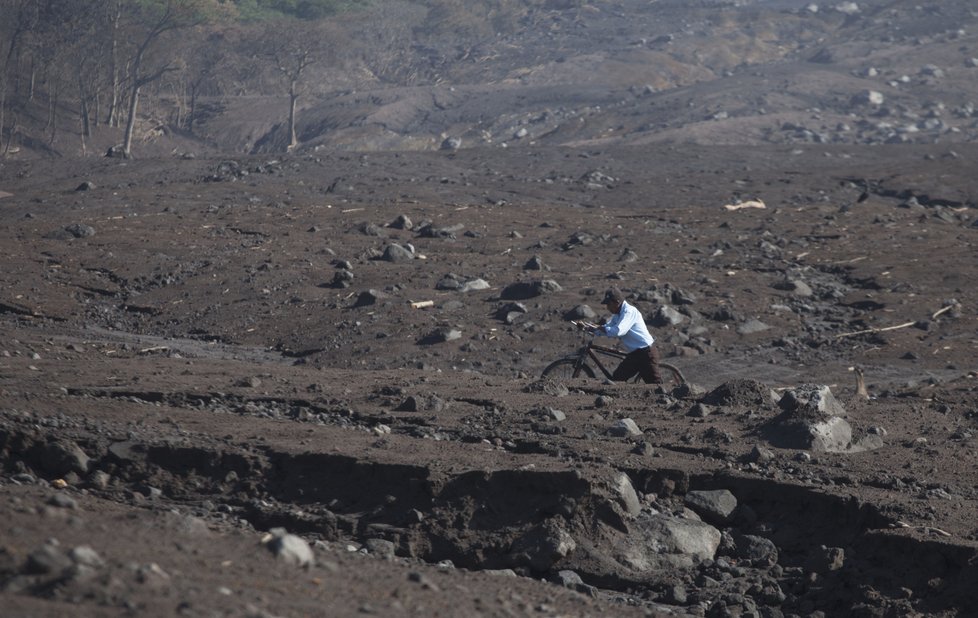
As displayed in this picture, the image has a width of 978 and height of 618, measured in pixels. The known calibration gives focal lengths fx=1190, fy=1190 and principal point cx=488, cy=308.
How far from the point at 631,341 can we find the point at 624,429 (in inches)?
91.2

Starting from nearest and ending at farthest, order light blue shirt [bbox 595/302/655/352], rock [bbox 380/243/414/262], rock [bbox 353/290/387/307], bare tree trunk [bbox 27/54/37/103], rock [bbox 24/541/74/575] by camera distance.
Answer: rock [bbox 24/541/74/575] < light blue shirt [bbox 595/302/655/352] < rock [bbox 353/290/387/307] < rock [bbox 380/243/414/262] < bare tree trunk [bbox 27/54/37/103]

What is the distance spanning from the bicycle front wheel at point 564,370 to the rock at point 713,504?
367 centimetres

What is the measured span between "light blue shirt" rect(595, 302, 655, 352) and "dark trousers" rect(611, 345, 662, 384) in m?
0.06

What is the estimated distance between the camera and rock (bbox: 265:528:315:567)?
4.51 metres

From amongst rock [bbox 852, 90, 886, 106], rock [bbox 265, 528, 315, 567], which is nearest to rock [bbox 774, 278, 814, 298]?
rock [bbox 265, 528, 315, 567]

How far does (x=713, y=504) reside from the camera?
702 centimetres

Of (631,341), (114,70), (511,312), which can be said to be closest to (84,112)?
(114,70)

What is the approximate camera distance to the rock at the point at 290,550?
4.51 meters

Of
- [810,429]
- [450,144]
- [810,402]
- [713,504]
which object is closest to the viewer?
[713,504]

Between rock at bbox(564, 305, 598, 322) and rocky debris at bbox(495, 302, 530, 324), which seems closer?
rock at bbox(564, 305, 598, 322)

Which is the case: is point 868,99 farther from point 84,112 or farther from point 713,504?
point 713,504

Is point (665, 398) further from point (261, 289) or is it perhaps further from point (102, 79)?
point (102, 79)

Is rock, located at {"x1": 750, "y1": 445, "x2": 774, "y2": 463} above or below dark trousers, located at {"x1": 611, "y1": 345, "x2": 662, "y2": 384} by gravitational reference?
above

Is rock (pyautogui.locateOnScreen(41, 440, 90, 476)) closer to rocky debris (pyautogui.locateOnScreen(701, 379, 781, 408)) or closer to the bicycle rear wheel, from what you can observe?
rocky debris (pyautogui.locateOnScreen(701, 379, 781, 408))
